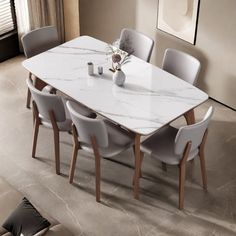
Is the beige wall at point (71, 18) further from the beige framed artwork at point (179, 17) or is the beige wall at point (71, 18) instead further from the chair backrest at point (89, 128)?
the chair backrest at point (89, 128)

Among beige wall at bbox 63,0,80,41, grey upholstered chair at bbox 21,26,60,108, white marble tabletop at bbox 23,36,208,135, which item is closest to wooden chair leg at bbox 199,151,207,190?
white marble tabletop at bbox 23,36,208,135

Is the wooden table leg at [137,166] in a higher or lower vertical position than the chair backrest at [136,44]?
lower

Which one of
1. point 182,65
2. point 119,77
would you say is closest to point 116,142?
point 119,77

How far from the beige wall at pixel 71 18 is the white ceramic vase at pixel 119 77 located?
2.11m

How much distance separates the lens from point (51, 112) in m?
4.42

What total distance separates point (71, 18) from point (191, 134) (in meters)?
3.11

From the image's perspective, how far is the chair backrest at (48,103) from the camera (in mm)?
4297

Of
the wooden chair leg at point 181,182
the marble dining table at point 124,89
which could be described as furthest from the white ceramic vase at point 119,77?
the wooden chair leg at point 181,182

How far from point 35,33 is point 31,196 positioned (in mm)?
1803

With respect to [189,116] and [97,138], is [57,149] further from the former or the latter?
[189,116]

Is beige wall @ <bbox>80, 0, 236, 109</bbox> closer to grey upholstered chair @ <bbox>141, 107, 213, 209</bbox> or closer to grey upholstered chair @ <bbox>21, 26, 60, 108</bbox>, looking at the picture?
grey upholstered chair @ <bbox>21, 26, 60, 108</bbox>

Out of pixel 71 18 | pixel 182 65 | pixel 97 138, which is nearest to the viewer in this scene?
pixel 97 138

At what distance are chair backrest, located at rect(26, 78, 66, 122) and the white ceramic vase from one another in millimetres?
540

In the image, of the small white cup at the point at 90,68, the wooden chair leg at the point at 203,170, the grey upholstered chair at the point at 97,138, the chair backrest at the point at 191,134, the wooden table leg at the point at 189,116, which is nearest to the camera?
the chair backrest at the point at 191,134
